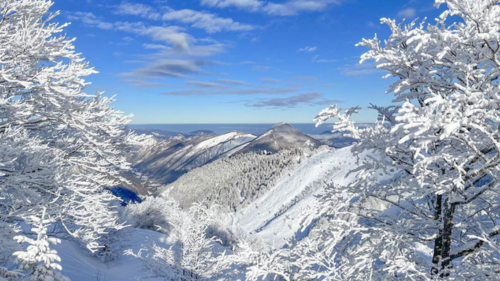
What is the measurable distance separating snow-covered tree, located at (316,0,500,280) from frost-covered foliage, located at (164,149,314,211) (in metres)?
104

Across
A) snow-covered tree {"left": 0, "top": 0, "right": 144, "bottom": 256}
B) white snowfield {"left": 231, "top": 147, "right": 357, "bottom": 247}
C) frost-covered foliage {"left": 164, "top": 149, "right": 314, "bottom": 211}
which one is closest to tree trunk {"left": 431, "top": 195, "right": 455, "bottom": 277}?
snow-covered tree {"left": 0, "top": 0, "right": 144, "bottom": 256}

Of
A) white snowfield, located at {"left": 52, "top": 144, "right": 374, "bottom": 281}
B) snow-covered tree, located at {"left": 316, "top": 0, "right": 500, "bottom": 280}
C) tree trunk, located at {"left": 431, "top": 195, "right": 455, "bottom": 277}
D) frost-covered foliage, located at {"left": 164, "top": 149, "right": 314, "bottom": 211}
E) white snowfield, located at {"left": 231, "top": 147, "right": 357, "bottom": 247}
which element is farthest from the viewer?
frost-covered foliage, located at {"left": 164, "top": 149, "right": 314, "bottom": 211}

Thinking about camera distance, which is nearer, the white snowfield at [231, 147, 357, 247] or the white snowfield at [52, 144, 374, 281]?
the white snowfield at [52, 144, 374, 281]

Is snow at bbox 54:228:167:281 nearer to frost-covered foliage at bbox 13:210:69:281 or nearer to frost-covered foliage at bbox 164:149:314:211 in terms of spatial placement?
frost-covered foliage at bbox 13:210:69:281

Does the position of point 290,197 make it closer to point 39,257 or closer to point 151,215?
point 151,215

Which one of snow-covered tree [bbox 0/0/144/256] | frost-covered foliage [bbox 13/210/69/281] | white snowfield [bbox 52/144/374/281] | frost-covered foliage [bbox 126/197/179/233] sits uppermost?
snow-covered tree [bbox 0/0/144/256]

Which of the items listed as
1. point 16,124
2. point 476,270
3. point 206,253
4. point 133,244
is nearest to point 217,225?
point 133,244

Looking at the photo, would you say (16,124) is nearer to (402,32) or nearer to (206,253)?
(402,32)

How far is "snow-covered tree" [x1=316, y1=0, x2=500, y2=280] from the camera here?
2.96 m

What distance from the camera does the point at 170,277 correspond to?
11.2 metres

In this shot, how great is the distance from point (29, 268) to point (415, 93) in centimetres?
636

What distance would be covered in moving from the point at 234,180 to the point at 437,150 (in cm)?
11286

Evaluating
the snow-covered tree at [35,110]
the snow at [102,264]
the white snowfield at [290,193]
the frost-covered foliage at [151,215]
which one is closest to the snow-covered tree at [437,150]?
the snow-covered tree at [35,110]

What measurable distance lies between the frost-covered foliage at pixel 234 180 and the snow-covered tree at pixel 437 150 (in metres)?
104
